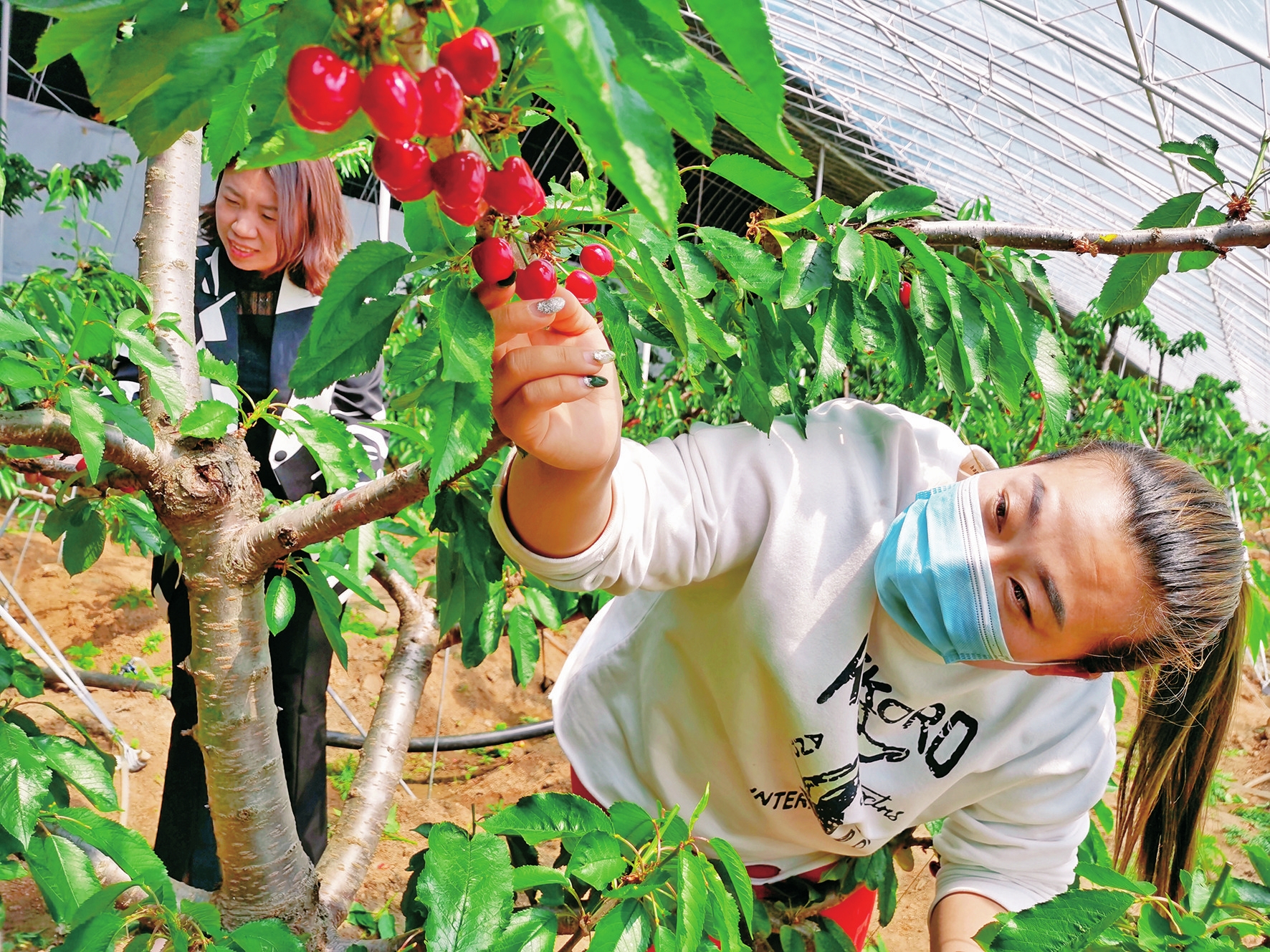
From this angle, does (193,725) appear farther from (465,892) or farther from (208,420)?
(465,892)

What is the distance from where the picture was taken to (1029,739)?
1.10 metres

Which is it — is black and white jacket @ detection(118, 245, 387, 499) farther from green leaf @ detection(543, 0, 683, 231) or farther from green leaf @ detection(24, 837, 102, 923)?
green leaf @ detection(543, 0, 683, 231)

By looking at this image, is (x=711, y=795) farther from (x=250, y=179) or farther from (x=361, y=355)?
(x=250, y=179)

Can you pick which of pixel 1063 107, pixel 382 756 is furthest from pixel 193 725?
pixel 1063 107

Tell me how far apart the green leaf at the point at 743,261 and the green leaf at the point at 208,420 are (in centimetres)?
45

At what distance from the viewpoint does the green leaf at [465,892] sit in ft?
2.06

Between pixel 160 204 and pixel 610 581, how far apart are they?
625 millimetres

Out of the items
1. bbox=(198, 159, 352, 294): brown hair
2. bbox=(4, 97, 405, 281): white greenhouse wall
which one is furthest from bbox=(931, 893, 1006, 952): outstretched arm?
bbox=(4, 97, 405, 281): white greenhouse wall

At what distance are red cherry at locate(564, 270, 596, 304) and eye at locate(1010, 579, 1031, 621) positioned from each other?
0.56 metres

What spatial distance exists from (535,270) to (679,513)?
1.14 ft

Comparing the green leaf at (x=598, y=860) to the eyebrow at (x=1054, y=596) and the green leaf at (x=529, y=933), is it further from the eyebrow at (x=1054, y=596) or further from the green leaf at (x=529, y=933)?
the eyebrow at (x=1054, y=596)

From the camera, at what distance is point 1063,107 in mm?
8664

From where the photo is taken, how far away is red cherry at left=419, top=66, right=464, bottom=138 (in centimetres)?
37

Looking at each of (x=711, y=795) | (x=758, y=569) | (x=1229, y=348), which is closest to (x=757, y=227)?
(x=758, y=569)
